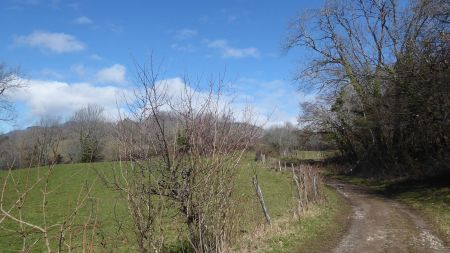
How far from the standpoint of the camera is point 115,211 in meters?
9.69

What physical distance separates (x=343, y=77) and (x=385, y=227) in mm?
28855

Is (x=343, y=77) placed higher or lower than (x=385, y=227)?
higher

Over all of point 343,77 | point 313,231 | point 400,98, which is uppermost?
point 343,77

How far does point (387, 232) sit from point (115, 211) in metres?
8.45

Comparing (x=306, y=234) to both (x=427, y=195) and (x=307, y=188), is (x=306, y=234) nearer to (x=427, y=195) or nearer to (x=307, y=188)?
(x=307, y=188)

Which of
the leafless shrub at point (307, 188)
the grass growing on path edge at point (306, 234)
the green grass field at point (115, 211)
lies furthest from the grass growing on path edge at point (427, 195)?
the leafless shrub at point (307, 188)

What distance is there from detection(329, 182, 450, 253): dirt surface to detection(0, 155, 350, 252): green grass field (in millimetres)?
1140

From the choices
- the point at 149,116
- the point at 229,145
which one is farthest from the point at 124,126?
the point at 229,145

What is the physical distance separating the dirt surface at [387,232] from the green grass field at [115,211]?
1140 millimetres

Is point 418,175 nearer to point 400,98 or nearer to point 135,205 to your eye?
point 400,98

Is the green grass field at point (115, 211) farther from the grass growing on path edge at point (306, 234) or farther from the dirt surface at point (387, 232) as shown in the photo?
the dirt surface at point (387, 232)

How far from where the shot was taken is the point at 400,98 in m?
28.7

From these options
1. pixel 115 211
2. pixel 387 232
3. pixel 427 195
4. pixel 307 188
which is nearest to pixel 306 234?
pixel 387 232

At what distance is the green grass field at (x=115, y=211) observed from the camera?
6.95 m
